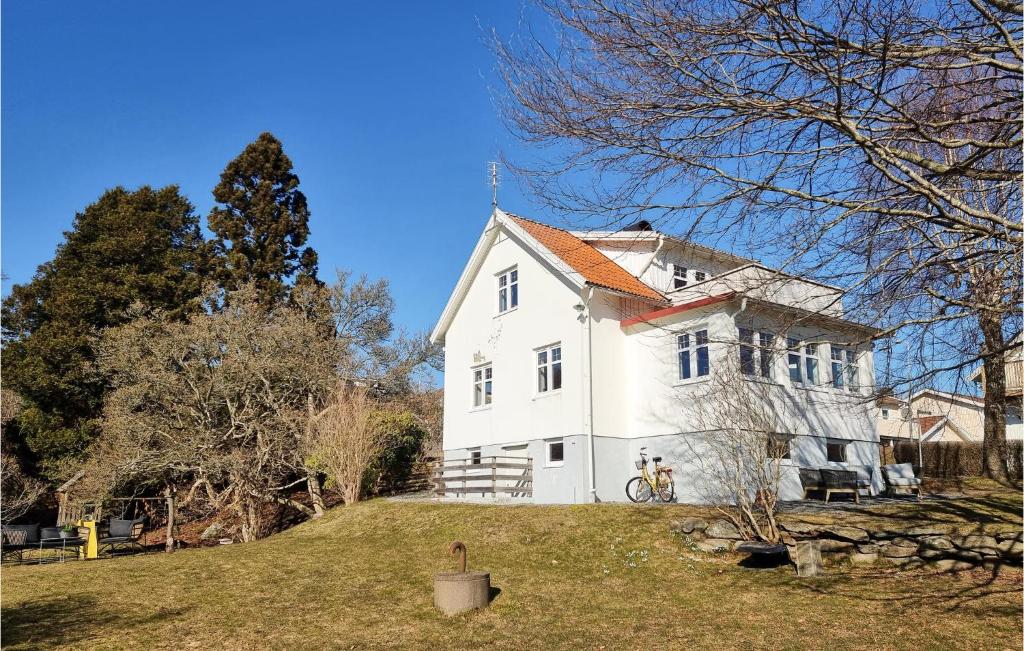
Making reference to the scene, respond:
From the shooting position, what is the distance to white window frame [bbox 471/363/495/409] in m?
24.3

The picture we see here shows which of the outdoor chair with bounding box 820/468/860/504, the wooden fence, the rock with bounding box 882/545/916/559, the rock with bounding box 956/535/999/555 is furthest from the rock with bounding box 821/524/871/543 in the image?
the wooden fence

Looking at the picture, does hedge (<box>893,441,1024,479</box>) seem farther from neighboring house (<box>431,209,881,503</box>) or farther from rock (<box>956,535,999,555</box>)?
rock (<box>956,535,999,555</box>)

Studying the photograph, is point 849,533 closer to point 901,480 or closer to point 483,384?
point 901,480

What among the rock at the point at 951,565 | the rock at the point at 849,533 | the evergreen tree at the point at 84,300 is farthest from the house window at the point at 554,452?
the evergreen tree at the point at 84,300

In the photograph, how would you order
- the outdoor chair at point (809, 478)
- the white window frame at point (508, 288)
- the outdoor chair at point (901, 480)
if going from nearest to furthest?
the outdoor chair at point (901, 480)
the outdoor chair at point (809, 478)
the white window frame at point (508, 288)

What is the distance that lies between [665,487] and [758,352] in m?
7.96

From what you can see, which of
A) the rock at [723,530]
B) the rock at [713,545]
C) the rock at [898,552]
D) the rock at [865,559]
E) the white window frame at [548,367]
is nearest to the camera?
the rock at [898,552]

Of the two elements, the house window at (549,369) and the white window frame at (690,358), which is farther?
the house window at (549,369)

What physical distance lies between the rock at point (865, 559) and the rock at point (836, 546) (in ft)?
0.67

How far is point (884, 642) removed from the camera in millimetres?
8805

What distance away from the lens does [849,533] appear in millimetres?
12836

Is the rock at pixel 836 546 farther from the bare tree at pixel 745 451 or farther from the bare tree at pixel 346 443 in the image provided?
the bare tree at pixel 346 443

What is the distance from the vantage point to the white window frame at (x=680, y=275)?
24.2 meters

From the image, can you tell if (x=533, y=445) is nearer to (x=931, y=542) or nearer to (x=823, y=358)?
(x=823, y=358)
